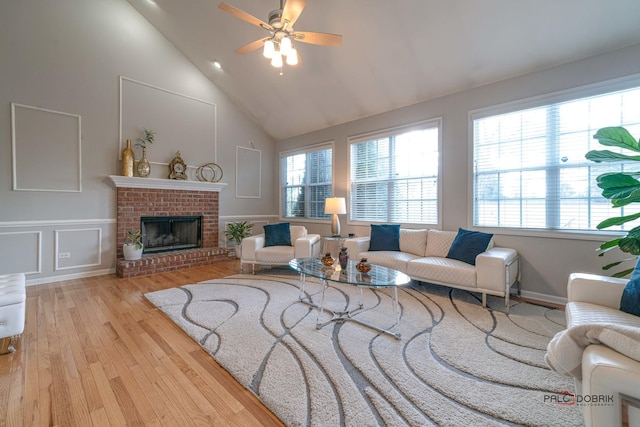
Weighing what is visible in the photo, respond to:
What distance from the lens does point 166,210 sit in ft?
16.1

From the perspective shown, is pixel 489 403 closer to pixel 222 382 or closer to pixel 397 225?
pixel 222 382

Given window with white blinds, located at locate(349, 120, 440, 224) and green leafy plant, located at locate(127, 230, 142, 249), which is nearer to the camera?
window with white blinds, located at locate(349, 120, 440, 224)

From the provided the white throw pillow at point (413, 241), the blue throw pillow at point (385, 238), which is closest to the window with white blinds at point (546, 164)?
the white throw pillow at point (413, 241)

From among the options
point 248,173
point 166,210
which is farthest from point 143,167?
point 248,173

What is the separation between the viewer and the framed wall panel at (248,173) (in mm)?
6008

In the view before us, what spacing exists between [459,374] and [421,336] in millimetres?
521

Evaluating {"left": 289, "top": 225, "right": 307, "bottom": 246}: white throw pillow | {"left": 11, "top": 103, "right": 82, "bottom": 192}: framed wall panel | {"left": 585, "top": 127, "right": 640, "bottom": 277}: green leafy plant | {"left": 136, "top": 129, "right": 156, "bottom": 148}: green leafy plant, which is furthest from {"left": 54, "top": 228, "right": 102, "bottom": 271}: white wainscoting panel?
{"left": 585, "top": 127, "right": 640, "bottom": 277}: green leafy plant

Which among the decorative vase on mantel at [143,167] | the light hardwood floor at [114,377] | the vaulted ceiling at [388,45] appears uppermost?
the vaulted ceiling at [388,45]

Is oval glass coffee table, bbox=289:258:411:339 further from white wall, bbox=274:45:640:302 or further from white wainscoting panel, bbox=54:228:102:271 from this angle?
white wainscoting panel, bbox=54:228:102:271

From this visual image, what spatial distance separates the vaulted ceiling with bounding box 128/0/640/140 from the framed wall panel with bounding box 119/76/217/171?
823mm

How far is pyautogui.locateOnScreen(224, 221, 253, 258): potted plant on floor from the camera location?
553 cm

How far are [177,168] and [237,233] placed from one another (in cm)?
165

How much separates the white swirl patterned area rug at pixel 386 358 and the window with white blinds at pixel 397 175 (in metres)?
1.59

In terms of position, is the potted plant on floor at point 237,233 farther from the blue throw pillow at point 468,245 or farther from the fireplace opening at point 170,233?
the blue throw pillow at point 468,245
